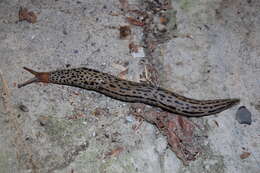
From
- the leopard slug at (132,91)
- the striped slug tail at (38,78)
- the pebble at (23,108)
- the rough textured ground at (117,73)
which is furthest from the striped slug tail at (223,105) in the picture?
the pebble at (23,108)

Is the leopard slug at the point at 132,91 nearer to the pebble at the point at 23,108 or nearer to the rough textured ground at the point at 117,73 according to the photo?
the rough textured ground at the point at 117,73

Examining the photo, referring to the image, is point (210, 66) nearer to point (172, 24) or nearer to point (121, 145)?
point (172, 24)

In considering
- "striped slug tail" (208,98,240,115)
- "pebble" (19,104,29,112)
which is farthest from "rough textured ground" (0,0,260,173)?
"striped slug tail" (208,98,240,115)

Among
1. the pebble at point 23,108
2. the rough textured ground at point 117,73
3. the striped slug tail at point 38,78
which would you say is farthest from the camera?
the striped slug tail at point 38,78

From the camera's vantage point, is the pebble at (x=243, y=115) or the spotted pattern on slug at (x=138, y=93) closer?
the spotted pattern on slug at (x=138, y=93)

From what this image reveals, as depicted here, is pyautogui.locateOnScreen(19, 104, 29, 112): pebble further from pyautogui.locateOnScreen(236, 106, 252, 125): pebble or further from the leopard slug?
pyautogui.locateOnScreen(236, 106, 252, 125): pebble

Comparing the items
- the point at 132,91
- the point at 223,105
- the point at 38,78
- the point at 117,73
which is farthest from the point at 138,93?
the point at 38,78
